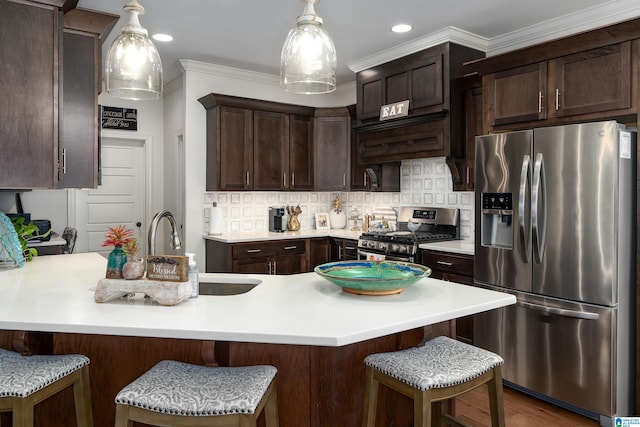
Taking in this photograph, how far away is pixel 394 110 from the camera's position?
4.50 metres

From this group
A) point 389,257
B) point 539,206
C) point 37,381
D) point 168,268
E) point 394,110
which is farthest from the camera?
point 394,110

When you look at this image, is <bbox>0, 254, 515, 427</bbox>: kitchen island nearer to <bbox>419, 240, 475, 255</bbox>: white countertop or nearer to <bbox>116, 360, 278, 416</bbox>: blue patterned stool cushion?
<bbox>116, 360, 278, 416</bbox>: blue patterned stool cushion

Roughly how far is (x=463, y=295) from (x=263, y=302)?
0.87 metres

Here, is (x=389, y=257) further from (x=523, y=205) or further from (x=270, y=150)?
(x=270, y=150)

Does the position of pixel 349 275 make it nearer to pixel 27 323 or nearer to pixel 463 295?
pixel 463 295

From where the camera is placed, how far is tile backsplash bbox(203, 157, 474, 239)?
4637 mm

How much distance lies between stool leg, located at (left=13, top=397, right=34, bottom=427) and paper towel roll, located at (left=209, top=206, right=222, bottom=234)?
350 centimetres

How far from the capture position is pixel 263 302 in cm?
195

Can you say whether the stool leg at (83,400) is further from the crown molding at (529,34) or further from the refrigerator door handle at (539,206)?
the crown molding at (529,34)

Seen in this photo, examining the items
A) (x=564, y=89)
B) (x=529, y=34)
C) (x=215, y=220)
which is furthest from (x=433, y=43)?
(x=215, y=220)

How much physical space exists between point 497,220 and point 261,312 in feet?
7.00

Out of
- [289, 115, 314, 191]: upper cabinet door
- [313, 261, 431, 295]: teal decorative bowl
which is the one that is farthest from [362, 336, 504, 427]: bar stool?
[289, 115, 314, 191]: upper cabinet door

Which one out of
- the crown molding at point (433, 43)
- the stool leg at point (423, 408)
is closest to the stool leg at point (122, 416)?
the stool leg at point (423, 408)

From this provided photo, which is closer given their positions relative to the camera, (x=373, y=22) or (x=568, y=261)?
(x=568, y=261)
